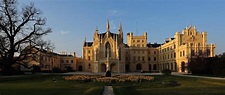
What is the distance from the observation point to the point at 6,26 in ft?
140

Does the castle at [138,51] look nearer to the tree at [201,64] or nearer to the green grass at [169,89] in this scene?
the tree at [201,64]

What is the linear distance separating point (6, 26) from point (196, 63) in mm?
39438

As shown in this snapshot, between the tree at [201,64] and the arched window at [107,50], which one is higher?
the arched window at [107,50]

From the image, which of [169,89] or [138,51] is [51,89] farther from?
[138,51]

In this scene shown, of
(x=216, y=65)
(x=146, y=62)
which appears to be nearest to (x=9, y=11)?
(x=216, y=65)

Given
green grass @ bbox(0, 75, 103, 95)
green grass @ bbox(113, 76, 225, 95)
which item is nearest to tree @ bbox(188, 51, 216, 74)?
green grass @ bbox(113, 76, 225, 95)

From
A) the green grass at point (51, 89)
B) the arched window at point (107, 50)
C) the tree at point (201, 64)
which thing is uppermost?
the arched window at point (107, 50)

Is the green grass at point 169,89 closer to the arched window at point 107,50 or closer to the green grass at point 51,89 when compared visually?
the green grass at point 51,89

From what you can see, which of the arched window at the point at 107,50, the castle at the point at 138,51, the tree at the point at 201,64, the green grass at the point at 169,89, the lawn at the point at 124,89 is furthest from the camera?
the arched window at the point at 107,50

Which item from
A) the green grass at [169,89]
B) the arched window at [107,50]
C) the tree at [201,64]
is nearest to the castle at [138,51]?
the arched window at [107,50]

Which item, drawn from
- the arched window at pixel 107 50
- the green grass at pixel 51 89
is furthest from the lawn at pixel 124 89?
the arched window at pixel 107 50

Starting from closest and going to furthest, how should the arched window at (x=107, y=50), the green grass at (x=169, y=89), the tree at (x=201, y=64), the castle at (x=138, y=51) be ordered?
the green grass at (x=169, y=89) → the tree at (x=201, y=64) → the castle at (x=138, y=51) → the arched window at (x=107, y=50)

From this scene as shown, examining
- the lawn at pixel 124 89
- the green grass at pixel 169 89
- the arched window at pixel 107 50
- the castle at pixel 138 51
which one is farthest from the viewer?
the arched window at pixel 107 50

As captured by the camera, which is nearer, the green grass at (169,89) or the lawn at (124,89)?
the green grass at (169,89)
